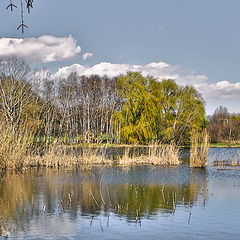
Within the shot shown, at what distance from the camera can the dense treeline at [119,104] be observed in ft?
101

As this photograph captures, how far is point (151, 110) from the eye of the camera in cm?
3406

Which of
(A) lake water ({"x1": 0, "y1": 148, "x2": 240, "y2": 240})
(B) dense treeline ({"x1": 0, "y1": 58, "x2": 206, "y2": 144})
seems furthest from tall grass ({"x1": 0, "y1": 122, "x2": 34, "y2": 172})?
(B) dense treeline ({"x1": 0, "y1": 58, "x2": 206, "y2": 144})

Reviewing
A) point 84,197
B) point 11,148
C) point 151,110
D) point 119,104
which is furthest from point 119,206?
point 119,104

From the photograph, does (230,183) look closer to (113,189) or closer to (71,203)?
(113,189)

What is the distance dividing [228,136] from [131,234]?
43.7 m

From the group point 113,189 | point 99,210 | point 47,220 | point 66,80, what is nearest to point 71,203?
point 99,210

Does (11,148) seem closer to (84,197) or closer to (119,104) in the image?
(84,197)

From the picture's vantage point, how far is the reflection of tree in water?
745 cm

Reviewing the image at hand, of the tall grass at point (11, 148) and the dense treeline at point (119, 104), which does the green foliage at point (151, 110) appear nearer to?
the dense treeline at point (119, 104)

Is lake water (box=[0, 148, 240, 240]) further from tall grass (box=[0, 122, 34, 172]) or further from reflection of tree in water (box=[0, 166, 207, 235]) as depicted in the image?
tall grass (box=[0, 122, 34, 172])

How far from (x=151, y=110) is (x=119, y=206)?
26371 mm

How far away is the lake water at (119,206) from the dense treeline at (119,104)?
58.2 ft

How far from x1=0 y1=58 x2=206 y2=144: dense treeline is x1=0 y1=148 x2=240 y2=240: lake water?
17.7 meters

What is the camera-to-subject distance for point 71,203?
836 centimetres
